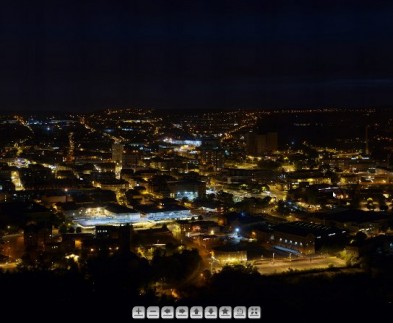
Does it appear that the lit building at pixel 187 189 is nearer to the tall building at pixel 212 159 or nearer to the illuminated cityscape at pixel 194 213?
the illuminated cityscape at pixel 194 213

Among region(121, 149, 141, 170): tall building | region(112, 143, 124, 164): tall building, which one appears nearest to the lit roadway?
region(121, 149, 141, 170): tall building

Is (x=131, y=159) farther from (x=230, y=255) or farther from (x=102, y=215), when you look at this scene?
(x=230, y=255)

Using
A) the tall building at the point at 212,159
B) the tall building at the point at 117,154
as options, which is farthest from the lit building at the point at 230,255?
the tall building at the point at 117,154

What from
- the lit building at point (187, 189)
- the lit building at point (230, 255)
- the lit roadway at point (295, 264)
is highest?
the lit building at point (187, 189)

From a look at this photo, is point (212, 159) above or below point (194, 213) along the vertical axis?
above

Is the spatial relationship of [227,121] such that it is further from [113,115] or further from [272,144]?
[272,144]

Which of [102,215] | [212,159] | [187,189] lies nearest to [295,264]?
[102,215]

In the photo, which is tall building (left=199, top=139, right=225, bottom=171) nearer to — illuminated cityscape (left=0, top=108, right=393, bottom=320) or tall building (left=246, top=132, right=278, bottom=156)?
illuminated cityscape (left=0, top=108, right=393, bottom=320)

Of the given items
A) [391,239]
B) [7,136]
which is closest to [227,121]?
[7,136]
